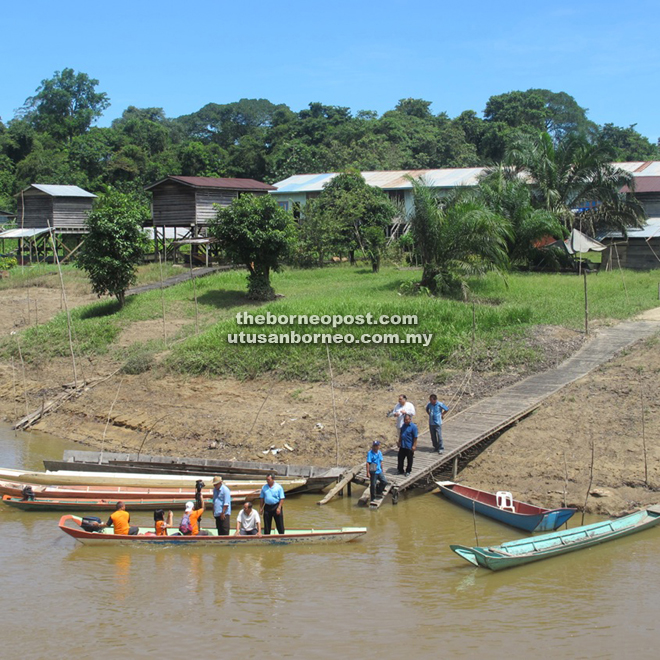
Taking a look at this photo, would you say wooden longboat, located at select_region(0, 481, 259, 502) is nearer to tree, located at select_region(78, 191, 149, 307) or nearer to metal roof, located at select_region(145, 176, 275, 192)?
tree, located at select_region(78, 191, 149, 307)

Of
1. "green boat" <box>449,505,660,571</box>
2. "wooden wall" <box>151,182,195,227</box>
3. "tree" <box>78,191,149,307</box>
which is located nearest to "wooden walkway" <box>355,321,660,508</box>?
"green boat" <box>449,505,660,571</box>

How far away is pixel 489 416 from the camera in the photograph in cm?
1586

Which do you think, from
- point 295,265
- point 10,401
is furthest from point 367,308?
point 295,265

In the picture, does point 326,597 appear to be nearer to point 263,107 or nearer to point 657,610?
point 657,610

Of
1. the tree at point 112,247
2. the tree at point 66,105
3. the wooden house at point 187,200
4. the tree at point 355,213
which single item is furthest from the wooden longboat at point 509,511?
the tree at point 66,105

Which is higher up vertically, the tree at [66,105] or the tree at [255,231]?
the tree at [66,105]

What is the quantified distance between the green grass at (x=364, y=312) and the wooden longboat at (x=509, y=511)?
205 inches

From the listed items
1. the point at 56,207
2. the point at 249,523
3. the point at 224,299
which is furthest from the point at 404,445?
the point at 56,207

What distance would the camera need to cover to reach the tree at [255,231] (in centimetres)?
2536

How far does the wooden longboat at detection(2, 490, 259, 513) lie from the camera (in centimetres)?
1367

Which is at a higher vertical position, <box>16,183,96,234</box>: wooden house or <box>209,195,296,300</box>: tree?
<box>16,183,96,234</box>: wooden house

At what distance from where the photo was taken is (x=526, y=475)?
14.1 meters

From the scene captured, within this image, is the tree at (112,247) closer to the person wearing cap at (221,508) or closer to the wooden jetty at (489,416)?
the wooden jetty at (489,416)

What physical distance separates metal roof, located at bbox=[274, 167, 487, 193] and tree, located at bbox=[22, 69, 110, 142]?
78.6 ft
